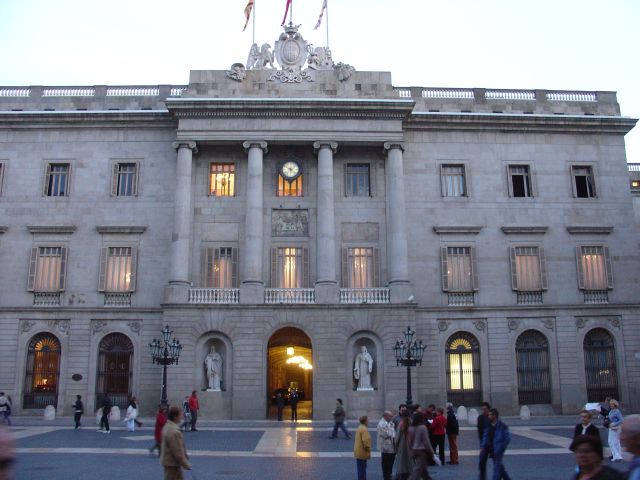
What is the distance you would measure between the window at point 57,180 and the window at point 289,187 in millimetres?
12366

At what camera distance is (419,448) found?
13461 millimetres

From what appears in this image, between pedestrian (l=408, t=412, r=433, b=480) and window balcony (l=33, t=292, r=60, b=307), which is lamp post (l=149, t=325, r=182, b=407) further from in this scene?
pedestrian (l=408, t=412, r=433, b=480)

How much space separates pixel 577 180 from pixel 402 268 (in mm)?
12785

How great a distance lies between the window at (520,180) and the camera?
123ft

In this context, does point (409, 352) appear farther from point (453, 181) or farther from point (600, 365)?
point (600, 365)

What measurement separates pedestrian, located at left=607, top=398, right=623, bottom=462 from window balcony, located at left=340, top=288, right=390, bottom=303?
52.1ft

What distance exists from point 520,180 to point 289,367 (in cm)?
2300

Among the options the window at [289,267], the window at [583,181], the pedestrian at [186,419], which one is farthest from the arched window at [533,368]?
the pedestrian at [186,419]

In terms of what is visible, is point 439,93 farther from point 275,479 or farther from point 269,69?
point 275,479

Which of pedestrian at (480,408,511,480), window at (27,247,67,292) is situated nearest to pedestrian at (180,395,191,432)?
window at (27,247,67,292)

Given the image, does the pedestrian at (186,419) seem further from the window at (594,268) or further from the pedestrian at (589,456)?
the pedestrian at (589,456)

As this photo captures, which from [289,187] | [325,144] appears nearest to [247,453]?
[289,187]

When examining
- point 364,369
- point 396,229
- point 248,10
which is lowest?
point 364,369

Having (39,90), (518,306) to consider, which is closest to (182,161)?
(39,90)
